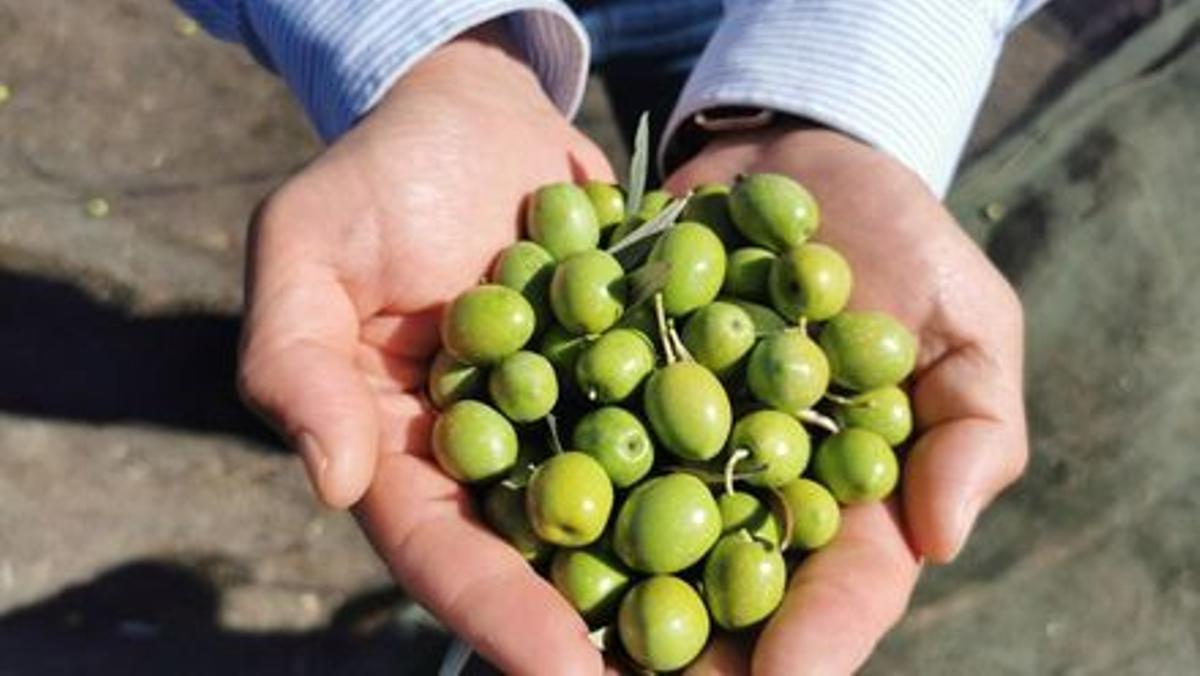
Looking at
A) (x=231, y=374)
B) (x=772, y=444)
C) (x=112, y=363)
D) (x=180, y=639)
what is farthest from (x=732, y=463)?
(x=112, y=363)

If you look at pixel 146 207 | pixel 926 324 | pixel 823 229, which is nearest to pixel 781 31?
pixel 823 229

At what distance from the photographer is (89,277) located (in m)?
2.79

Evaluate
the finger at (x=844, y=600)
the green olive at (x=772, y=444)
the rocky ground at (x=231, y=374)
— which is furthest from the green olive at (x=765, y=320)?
the rocky ground at (x=231, y=374)

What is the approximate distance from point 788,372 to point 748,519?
0.16 m

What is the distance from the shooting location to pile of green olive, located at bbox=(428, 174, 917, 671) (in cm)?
175

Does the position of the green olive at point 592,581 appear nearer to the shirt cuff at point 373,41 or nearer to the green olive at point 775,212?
the green olive at point 775,212

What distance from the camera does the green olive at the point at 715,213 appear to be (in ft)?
6.72

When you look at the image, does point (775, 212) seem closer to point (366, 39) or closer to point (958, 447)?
point (958, 447)

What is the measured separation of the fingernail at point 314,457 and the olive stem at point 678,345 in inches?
16.9

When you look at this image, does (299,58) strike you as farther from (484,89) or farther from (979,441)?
(979,441)

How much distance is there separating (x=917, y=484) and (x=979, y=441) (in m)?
0.08

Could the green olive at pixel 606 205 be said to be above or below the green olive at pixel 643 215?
below

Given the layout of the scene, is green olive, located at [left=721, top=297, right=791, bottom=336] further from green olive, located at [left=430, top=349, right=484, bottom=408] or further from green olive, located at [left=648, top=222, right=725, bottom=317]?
green olive, located at [left=430, top=349, right=484, bottom=408]

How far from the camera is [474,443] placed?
181 cm
